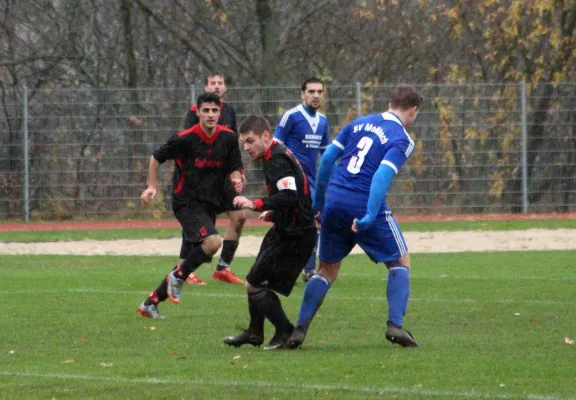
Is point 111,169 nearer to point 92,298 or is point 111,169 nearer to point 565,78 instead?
point 565,78

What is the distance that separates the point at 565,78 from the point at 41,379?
59.9 feet

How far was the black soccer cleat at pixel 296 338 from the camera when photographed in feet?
28.0

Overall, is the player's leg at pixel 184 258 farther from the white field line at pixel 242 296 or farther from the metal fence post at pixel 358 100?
the metal fence post at pixel 358 100

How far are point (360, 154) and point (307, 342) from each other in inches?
54.1

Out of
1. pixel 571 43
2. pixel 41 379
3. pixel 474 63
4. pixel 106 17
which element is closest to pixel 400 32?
pixel 474 63

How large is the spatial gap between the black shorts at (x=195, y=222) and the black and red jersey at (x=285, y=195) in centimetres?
239

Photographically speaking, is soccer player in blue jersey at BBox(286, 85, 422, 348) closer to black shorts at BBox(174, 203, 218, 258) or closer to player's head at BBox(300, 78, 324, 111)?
black shorts at BBox(174, 203, 218, 258)

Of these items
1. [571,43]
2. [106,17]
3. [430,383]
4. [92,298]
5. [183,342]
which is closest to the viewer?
[430,383]

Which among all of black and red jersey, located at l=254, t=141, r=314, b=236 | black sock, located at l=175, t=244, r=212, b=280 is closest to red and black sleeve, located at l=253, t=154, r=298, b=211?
black and red jersey, located at l=254, t=141, r=314, b=236

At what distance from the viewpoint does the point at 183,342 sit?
8.99 metres

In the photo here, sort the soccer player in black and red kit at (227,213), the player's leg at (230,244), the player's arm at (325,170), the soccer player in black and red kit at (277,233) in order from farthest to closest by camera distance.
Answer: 1. the player's leg at (230,244)
2. the soccer player in black and red kit at (227,213)
3. the player's arm at (325,170)
4. the soccer player in black and red kit at (277,233)

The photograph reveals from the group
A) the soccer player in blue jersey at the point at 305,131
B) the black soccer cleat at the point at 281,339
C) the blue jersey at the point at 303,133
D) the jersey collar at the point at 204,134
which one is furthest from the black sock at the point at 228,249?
the black soccer cleat at the point at 281,339

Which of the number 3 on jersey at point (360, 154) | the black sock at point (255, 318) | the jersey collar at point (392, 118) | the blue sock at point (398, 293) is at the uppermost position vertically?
the jersey collar at point (392, 118)

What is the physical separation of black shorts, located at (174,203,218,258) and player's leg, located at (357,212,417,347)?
2524 mm
